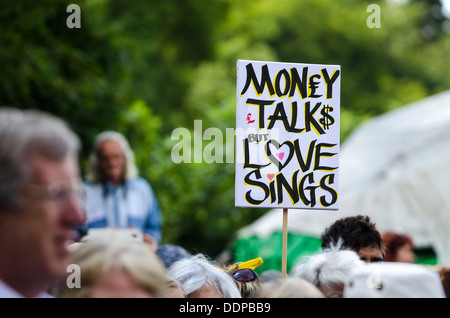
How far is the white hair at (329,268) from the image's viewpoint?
315cm

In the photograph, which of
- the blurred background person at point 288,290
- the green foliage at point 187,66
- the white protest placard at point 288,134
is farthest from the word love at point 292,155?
the green foliage at point 187,66

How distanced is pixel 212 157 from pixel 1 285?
12.5m

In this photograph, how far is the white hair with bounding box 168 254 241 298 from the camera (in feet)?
10.4

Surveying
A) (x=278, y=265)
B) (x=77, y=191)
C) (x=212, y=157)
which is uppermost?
(x=212, y=157)

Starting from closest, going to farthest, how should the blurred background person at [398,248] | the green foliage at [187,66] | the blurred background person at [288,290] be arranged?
the blurred background person at [288,290]
the blurred background person at [398,248]
the green foliage at [187,66]

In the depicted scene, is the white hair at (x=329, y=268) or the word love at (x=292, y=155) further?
the word love at (x=292, y=155)

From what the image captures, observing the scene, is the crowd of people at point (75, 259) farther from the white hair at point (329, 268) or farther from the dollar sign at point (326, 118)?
the dollar sign at point (326, 118)

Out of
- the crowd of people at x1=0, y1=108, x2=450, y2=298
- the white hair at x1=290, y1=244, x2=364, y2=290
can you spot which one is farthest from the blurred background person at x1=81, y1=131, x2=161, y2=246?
the white hair at x1=290, y1=244, x2=364, y2=290

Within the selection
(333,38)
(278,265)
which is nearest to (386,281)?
(278,265)

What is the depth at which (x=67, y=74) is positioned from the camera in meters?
9.80

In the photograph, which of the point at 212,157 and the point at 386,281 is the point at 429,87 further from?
the point at 386,281

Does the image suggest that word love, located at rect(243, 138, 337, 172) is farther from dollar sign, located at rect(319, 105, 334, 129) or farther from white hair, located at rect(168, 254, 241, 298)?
white hair, located at rect(168, 254, 241, 298)

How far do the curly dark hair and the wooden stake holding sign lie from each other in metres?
0.12

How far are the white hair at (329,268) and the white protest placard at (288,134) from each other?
1.69ft
